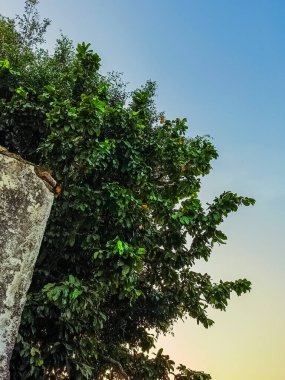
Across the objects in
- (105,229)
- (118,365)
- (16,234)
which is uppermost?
(105,229)

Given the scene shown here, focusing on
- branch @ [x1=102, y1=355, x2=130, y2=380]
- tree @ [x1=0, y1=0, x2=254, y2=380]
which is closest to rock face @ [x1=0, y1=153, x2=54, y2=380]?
tree @ [x1=0, y1=0, x2=254, y2=380]

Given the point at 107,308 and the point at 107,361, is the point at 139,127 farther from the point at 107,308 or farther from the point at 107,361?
the point at 107,361

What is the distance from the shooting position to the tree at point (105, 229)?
735cm

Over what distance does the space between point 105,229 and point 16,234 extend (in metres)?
4.51

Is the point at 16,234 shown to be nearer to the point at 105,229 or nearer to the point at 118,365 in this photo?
the point at 105,229

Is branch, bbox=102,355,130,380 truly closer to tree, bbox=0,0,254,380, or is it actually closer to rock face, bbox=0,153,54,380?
tree, bbox=0,0,254,380

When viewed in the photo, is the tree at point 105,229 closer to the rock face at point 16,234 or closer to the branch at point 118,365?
the branch at point 118,365

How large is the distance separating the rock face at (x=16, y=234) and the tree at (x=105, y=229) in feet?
9.13

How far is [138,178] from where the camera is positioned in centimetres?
876

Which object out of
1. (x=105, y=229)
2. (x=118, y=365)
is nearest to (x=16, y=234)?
(x=105, y=229)

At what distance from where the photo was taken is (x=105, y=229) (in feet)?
28.0

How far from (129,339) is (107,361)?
1.61 metres

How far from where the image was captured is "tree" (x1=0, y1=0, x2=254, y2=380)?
735cm

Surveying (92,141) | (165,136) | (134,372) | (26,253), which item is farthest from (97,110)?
(134,372)
